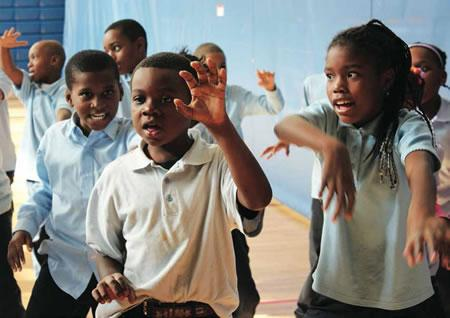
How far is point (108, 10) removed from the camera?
10.0 meters

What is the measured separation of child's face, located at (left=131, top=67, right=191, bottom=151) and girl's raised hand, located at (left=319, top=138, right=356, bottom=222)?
0.39 m

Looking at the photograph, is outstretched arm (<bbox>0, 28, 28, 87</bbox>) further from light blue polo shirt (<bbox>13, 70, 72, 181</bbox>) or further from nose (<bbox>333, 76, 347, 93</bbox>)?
nose (<bbox>333, 76, 347, 93</bbox>)

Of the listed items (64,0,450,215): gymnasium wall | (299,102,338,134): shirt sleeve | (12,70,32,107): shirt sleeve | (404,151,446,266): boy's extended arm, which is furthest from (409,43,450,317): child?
(12,70,32,107): shirt sleeve

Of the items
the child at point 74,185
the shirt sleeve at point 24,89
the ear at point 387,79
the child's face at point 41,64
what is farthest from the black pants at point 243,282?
the child's face at point 41,64

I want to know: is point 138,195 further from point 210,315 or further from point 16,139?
point 16,139

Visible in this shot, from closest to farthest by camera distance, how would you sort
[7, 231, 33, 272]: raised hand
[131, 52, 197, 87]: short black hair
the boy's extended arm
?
1. the boy's extended arm
2. [131, 52, 197, 87]: short black hair
3. [7, 231, 33, 272]: raised hand

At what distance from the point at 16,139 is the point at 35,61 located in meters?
5.11

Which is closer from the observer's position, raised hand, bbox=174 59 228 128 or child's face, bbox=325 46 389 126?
raised hand, bbox=174 59 228 128

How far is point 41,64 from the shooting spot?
4.80m

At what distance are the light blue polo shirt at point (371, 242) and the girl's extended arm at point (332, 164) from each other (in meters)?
0.12

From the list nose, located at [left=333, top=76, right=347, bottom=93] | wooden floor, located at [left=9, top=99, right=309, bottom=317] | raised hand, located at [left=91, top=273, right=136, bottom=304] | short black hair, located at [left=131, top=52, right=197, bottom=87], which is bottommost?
wooden floor, located at [left=9, top=99, right=309, bottom=317]

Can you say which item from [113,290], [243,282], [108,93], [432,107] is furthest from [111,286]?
[432,107]

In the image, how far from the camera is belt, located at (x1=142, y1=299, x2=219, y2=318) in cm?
213

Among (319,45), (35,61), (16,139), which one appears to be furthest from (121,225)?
(16,139)
